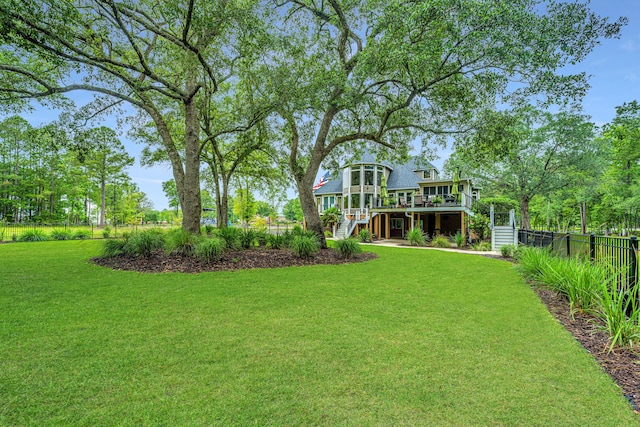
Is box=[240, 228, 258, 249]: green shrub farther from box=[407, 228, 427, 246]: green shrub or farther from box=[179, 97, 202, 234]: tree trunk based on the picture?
box=[407, 228, 427, 246]: green shrub


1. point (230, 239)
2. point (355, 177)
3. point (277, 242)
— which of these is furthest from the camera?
point (355, 177)

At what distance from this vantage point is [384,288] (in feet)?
20.6

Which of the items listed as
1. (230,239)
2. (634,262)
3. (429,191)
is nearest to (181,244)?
(230,239)

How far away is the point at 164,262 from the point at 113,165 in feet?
114

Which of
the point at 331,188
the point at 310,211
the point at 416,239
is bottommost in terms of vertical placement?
the point at 416,239

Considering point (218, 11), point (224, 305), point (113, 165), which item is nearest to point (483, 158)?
point (218, 11)

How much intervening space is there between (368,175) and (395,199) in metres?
4.56

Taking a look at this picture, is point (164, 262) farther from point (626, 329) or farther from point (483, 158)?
point (483, 158)

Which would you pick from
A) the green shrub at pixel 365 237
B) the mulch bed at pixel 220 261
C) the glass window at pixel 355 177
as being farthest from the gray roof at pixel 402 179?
the mulch bed at pixel 220 261

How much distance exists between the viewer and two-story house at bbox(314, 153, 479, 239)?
1973 centimetres

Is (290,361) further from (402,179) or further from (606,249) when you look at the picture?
(402,179)

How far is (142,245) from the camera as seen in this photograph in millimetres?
9094

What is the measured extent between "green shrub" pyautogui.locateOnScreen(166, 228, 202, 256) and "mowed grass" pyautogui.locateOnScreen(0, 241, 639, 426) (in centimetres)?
324

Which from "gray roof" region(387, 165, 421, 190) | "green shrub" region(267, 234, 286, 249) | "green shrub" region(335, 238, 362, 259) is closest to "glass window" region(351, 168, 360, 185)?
"gray roof" region(387, 165, 421, 190)
